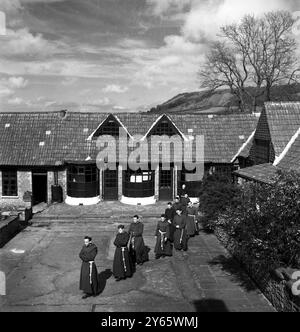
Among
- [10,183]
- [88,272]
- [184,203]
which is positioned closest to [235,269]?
[88,272]

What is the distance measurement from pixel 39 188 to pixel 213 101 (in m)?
56.8

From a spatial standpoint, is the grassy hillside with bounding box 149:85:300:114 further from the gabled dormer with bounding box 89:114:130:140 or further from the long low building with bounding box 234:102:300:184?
the long low building with bounding box 234:102:300:184

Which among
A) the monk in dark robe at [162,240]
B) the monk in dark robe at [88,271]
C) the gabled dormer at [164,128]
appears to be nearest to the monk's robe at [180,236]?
the monk in dark robe at [162,240]

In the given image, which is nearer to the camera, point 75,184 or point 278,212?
point 278,212

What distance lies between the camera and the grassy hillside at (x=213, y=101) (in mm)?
46188

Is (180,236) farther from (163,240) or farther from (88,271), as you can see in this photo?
(88,271)

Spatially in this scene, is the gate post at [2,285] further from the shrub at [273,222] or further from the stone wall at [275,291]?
the stone wall at [275,291]

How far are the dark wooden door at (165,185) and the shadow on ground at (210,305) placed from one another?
53.3 ft

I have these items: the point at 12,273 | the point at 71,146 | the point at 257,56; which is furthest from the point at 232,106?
the point at 12,273

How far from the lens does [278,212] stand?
10.7 meters

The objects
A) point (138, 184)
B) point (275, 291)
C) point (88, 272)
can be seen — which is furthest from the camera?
point (138, 184)

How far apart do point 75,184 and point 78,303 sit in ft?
51.0

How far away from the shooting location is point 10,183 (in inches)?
1093
